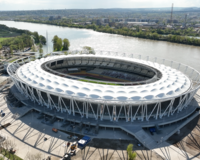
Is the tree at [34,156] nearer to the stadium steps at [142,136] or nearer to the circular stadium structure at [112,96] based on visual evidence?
the circular stadium structure at [112,96]

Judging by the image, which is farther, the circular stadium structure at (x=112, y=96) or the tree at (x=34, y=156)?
the circular stadium structure at (x=112, y=96)

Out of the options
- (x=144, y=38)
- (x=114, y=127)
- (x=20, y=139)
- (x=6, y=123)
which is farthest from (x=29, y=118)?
(x=144, y=38)

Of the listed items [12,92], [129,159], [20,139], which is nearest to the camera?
[129,159]

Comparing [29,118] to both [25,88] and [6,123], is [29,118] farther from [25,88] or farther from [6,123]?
[25,88]

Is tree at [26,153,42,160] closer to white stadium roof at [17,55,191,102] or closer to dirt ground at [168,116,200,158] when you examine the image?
white stadium roof at [17,55,191,102]

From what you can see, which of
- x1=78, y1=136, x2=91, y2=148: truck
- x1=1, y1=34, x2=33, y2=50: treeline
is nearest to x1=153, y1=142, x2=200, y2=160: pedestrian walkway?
x1=78, y1=136, x2=91, y2=148: truck

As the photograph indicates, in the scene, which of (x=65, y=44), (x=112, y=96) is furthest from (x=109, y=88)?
(x=65, y=44)

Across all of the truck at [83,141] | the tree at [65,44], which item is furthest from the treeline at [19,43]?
the truck at [83,141]
